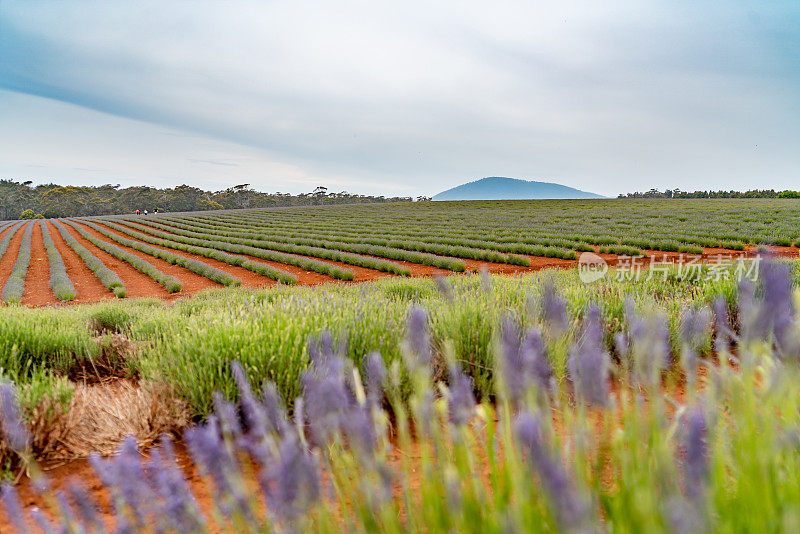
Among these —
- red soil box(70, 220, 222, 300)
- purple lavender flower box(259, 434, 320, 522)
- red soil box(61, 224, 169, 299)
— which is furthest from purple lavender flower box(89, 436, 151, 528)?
Result: red soil box(61, 224, 169, 299)

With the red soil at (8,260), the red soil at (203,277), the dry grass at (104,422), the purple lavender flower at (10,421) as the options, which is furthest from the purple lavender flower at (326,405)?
the red soil at (8,260)

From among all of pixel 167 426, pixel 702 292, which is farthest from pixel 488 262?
pixel 167 426

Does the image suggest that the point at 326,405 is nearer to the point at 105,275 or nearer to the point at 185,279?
the point at 185,279

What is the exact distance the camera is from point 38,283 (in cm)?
1770

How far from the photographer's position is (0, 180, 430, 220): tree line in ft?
308

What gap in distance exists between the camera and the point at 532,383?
1136 millimetres

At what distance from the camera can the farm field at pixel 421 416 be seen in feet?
3.52

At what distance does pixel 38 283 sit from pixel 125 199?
9960 centimetres

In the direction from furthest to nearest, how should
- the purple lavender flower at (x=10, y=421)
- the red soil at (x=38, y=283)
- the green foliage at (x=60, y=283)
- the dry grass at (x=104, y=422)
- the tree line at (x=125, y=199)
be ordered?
the tree line at (x=125, y=199)
the red soil at (x=38, y=283)
the green foliage at (x=60, y=283)
the dry grass at (x=104, y=422)
the purple lavender flower at (x=10, y=421)

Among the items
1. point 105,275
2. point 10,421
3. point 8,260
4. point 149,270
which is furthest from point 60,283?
point 10,421

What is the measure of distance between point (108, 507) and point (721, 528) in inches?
95.3

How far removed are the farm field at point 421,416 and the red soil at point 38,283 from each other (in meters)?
10.4

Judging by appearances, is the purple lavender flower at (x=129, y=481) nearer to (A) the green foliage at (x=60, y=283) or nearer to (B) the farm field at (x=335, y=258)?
(B) the farm field at (x=335, y=258)

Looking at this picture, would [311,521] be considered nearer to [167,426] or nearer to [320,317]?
[167,426]
